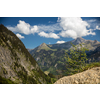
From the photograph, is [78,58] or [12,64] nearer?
[78,58]

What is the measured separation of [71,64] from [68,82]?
311cm

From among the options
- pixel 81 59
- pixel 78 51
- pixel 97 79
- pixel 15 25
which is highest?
pixel 15 25

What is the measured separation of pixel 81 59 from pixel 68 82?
3.69m

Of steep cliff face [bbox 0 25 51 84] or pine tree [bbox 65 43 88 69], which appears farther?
steep cliff face [bbox 0 25 51 84]

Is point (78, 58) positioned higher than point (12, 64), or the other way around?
point (78, 58)

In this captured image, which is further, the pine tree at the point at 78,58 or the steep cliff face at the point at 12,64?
the steep cliff face at the point at 12,64

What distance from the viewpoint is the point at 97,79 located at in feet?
10.2
